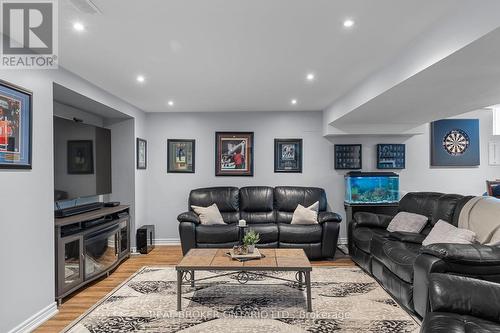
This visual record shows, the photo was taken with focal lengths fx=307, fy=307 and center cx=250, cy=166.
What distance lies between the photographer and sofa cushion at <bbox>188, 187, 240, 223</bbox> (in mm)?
5164

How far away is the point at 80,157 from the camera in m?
3.68

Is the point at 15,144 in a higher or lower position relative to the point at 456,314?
higher

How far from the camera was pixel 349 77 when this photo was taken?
351 cm

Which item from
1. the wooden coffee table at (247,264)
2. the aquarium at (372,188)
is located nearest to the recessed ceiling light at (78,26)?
the wooden coffee table at (247,264)

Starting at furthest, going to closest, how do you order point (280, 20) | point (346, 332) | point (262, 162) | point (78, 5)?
point (262, 162) → point (346, 332) → point (280, 20) → point (78, 5)

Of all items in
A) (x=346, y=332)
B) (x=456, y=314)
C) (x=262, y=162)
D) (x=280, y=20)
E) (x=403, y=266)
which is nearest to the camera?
(x=456, y=314)

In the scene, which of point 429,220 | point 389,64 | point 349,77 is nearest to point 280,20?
point 389,64

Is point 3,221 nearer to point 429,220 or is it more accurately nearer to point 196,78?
point 196,78

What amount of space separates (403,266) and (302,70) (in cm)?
219

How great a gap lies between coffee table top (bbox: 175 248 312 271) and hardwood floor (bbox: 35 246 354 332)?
1065 mm

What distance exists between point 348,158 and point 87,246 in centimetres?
431

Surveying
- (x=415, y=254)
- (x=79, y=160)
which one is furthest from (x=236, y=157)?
(x=415, y=254)

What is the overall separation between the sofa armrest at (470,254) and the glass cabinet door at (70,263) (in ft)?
11.3
